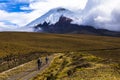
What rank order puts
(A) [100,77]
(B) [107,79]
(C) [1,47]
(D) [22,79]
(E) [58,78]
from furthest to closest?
(C) [1,47] < (D) [22,79] < (E) [58,78] < (A) [100,77] < (B) [107,79]

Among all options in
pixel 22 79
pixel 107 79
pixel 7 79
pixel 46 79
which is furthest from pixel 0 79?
pixel 107 79

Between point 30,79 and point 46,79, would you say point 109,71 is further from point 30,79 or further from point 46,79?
point 30,79

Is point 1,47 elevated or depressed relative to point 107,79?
depressed

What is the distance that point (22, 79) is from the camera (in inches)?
1527

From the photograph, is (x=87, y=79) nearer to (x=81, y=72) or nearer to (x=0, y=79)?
(x=81, y=72)

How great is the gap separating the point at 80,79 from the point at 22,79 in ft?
32.5

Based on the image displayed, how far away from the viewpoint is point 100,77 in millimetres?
30906

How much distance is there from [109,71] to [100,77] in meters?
3.99

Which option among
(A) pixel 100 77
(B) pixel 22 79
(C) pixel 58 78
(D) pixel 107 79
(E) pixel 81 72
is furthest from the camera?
(B) pixel 22 79

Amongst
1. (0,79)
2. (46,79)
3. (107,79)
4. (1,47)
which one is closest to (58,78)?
(46,79)

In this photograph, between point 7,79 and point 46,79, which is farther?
point 7,79

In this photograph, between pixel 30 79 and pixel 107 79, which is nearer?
pixel 107 79

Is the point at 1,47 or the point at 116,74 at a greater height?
the point at 116,74

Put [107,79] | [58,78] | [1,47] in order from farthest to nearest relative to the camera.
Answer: [1,47] < [58,78] < [107,79]
